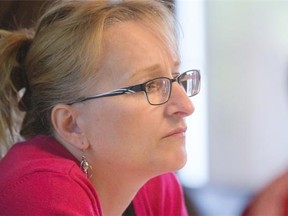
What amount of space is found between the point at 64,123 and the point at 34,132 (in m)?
0.15

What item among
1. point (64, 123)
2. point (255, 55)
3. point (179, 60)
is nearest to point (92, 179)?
point (64, 123)

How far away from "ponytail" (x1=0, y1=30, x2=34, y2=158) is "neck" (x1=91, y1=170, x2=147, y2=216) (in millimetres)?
277

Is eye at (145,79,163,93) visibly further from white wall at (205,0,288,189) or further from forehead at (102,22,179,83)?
white wall at (205,0,288,189)

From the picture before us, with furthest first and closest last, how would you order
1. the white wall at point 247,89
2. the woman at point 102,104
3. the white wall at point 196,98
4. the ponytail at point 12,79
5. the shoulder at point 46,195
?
the white wall at point 196,98 → the white wall at point 247,89 → the ponytail at point 12,79 → the woman at point 102,104 → the shoulder at point 46,195

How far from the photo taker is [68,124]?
1.04 meters

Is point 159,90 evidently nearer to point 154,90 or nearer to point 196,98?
point 154,90

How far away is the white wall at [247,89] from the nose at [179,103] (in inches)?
63.5

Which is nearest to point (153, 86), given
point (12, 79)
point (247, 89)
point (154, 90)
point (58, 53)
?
point (154, 90)

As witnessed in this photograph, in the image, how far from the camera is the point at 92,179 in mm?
1037

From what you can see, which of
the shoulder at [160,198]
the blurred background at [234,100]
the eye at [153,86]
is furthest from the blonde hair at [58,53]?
the blurred background at [234,100]

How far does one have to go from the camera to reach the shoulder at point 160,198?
1.22 metres

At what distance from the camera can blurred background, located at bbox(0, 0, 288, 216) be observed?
8.30 feet

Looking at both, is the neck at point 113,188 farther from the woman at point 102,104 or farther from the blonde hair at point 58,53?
the blonde hair at point 58,53

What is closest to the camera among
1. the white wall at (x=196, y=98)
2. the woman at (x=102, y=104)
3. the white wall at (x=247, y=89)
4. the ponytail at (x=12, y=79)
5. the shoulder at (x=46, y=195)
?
the shoulder at (x=46, y=195)
